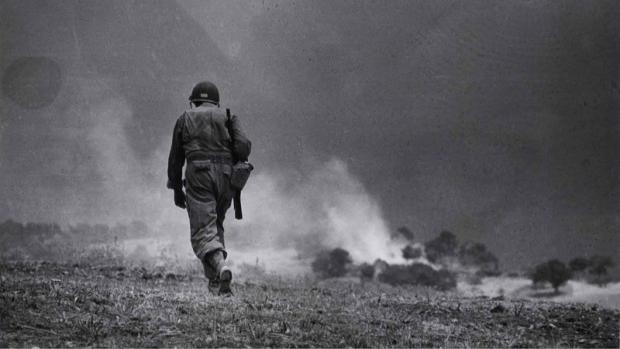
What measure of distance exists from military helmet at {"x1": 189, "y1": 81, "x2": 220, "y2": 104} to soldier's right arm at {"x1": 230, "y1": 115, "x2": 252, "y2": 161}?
1.28ft

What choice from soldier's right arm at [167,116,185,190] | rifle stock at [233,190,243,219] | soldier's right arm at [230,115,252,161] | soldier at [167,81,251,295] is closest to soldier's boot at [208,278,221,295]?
soldier at [167,81,251,295]

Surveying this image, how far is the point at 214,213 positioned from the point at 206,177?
1.45 feet

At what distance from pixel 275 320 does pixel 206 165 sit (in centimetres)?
256

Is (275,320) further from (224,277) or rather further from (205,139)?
(205,139)

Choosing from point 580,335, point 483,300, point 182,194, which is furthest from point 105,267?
point 580,335

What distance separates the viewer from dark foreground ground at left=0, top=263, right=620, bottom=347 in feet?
15.1

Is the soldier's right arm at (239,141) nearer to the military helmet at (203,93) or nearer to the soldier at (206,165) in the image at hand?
the soldier at (206,165)

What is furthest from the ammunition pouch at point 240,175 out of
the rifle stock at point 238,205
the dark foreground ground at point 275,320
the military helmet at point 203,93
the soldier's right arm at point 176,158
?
the dark foreground ground at point 275,320

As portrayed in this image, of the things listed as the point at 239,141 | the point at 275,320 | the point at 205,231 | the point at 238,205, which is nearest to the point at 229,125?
the point at 239,141

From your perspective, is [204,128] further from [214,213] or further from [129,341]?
[129,341]

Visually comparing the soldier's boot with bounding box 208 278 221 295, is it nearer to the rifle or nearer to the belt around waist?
the rifle

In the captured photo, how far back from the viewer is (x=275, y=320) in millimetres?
5352

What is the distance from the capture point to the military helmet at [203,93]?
300 inches

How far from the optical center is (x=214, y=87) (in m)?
7.71
